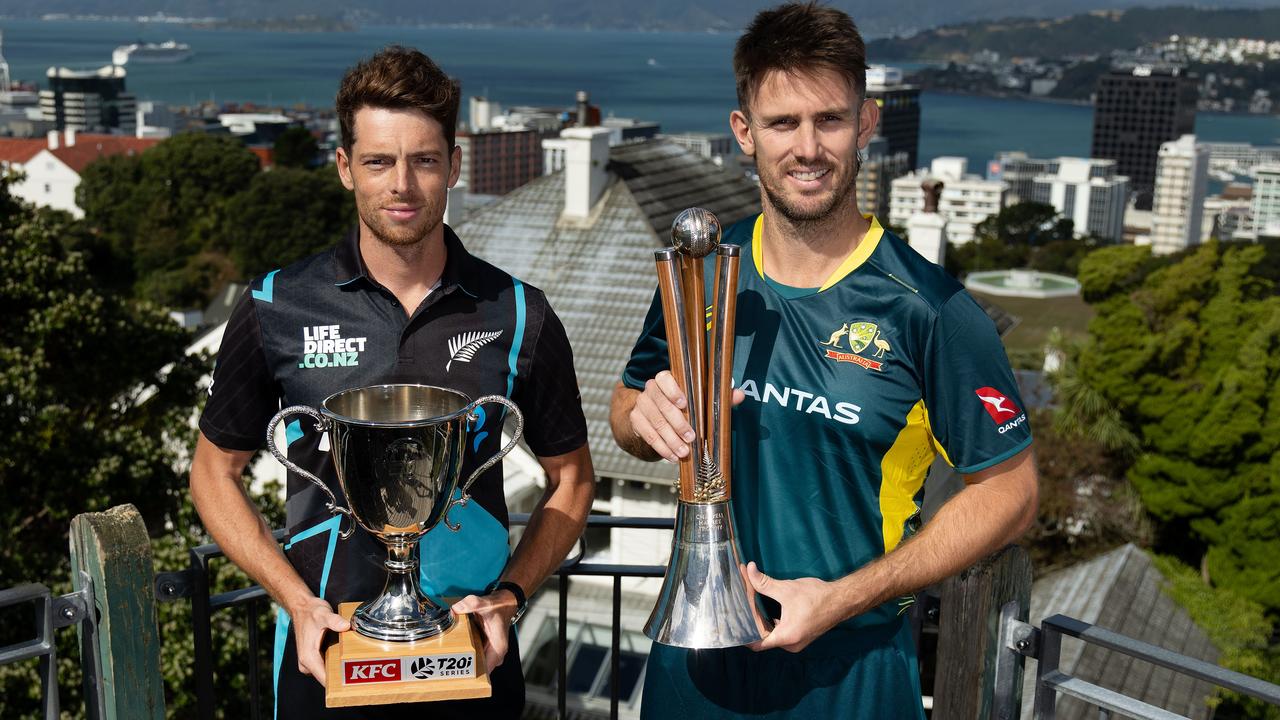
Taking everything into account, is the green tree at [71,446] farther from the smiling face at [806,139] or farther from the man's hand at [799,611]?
the smiling face at [806,139]

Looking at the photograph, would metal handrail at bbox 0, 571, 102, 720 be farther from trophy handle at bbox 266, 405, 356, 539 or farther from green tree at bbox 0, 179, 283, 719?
green tree at bbox 0, 179, 283, 719

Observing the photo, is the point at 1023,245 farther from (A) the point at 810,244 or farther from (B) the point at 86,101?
(B) the point at 86,101

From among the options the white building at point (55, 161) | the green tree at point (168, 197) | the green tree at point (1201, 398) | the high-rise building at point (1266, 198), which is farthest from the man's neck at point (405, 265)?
the high-rise building at point (1266, 198)

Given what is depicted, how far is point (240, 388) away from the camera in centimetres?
286

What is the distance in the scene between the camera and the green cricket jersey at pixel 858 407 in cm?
253

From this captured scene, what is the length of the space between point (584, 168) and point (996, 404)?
15091 millimetres

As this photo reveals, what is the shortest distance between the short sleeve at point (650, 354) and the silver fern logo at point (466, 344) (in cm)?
32

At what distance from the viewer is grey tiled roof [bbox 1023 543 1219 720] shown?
12.5 metres

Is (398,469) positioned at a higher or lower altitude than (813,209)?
lower

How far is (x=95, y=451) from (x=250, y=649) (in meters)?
9.37

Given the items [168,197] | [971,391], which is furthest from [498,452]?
[168,197]

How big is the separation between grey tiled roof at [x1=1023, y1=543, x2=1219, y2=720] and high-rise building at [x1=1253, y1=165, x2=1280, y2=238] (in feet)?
412

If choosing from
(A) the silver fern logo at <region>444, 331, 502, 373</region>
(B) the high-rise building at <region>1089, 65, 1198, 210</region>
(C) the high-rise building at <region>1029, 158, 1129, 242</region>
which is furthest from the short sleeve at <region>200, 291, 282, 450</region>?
(B) the high-rise building at <region>1089, 65, 1198, 210</region>

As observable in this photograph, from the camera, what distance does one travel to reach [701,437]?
2482 mm
